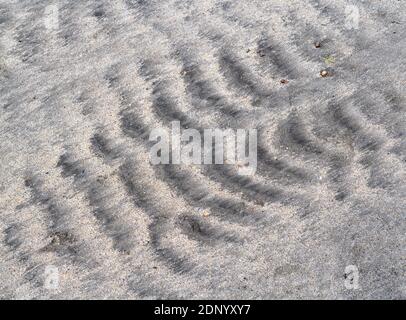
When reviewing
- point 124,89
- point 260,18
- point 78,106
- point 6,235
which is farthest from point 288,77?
point 6,235

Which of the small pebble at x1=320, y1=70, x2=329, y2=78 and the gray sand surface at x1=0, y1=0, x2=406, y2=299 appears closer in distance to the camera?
the gray sand surface at x1=0, y1=0, x2=406, y2=299

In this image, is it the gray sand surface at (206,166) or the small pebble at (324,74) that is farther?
Result: the small pebble at (324,74)

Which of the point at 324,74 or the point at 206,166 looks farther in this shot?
the point at 324,74

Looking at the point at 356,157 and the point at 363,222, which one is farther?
the point at 356,157

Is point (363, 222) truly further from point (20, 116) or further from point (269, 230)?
point (20, 116)
